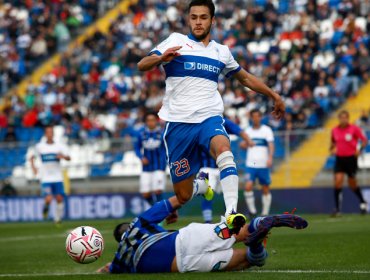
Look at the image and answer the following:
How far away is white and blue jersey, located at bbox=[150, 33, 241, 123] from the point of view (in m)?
11.3

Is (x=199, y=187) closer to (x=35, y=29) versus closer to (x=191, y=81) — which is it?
(x=191, y=81)

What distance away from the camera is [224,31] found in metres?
33.9

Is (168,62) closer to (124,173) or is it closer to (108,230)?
(108,230)

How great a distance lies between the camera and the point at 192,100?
37.0 feet

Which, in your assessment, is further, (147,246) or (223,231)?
(147,246)

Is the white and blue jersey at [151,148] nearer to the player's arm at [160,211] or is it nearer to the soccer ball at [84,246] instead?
the soccer ball at [84,246]

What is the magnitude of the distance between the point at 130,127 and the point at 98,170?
8.67ft

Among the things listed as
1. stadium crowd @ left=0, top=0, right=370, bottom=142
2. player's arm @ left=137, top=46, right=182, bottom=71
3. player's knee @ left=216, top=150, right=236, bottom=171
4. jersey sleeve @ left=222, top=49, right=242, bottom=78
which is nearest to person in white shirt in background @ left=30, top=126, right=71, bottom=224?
stadium crowd @ left=0, top=0, right=370, bottom=142

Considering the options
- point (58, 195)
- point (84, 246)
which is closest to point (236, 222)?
point (84, 246)

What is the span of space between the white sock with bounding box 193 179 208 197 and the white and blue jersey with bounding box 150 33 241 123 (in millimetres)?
808

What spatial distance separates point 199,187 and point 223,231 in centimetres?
173

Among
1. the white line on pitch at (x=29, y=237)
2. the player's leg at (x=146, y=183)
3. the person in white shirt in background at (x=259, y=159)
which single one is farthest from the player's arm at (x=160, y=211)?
the person in white shirt in background at (x=259, y=159)

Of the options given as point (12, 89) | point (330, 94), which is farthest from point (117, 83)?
point (330, 94)

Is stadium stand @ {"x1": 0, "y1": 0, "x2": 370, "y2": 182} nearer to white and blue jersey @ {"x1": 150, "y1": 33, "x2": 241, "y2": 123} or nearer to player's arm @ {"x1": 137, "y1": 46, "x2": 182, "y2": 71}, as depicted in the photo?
white and blue jersey @ {"x1": 150, "y1": 33, "x2": 241, "y2": 123}
